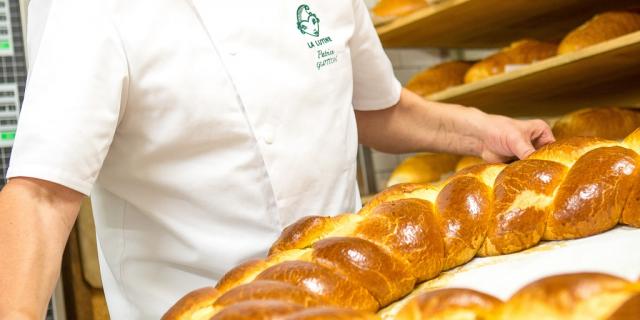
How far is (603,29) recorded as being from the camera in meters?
1.82

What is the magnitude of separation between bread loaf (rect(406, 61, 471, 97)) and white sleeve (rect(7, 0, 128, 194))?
5.03 feet

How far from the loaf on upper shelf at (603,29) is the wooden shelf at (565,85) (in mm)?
65

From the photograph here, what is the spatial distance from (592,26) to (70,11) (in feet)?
4.59

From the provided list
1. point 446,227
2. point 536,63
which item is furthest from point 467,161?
point 446,227

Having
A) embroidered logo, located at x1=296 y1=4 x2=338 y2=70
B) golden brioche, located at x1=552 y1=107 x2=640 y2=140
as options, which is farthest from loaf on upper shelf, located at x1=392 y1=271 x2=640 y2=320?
golden brioche, located at x1=552 y1=107 x2=640 y2=140

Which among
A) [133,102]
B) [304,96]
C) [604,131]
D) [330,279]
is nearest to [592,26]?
[604,131]

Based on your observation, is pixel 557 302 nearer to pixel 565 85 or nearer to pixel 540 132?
pixel 540 132

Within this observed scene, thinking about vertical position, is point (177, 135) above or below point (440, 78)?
above

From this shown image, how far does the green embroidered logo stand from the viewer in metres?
1.14

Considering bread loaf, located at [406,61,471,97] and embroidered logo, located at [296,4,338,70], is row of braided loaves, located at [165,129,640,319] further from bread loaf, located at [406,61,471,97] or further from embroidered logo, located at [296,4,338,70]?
bread loaf, located at [406,61,471,97]

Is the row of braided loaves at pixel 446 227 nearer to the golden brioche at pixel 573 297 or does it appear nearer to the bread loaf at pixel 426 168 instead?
the golden brioche at pixel 573 297

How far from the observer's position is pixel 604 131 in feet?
6.12

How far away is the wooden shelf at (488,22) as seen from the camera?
2.08 metres

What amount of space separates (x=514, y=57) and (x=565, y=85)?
0.16 meters
